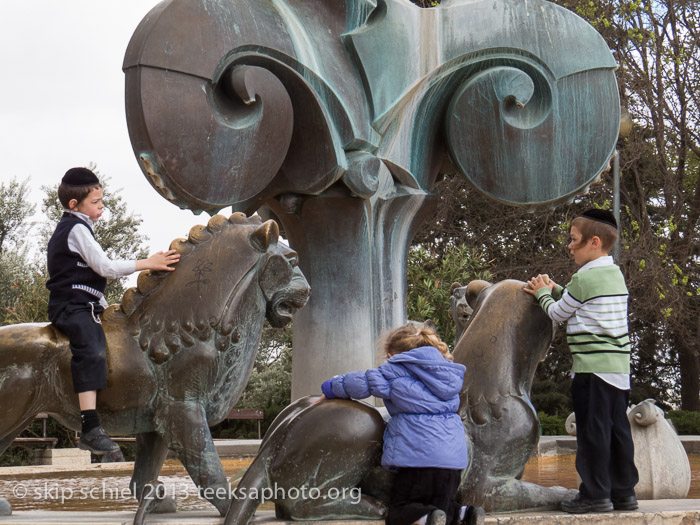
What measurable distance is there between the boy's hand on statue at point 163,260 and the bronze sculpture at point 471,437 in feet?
2.37

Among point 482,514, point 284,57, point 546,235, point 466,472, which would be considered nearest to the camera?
point 482,514

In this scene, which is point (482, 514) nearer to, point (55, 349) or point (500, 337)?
point (500, 337)

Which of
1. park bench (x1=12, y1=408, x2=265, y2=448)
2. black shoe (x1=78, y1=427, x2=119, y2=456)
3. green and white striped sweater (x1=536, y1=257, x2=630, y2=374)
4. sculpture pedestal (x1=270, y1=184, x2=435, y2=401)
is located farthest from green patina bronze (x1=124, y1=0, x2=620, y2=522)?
park bench (x1=12, y1=408, x2=265, y2=448)

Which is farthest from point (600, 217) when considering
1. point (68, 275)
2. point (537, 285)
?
point (68, 275)

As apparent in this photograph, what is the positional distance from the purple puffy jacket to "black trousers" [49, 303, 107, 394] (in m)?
0.83

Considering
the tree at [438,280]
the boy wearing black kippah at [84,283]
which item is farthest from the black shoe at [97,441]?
the tree at [438,280]

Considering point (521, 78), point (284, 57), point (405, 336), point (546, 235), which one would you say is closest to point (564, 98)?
point (521, 78)

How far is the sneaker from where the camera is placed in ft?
10.1

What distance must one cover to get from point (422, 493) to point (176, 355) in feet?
3.41

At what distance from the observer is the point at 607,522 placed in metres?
3.36

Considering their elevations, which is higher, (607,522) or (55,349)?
(55,349)

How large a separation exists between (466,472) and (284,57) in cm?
243

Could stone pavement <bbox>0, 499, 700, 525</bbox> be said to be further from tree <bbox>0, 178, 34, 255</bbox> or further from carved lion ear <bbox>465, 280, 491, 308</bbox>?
tree <bbox>0, 178, 34, 255</bbox>

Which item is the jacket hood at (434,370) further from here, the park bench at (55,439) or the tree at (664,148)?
the tree at (664,148)
